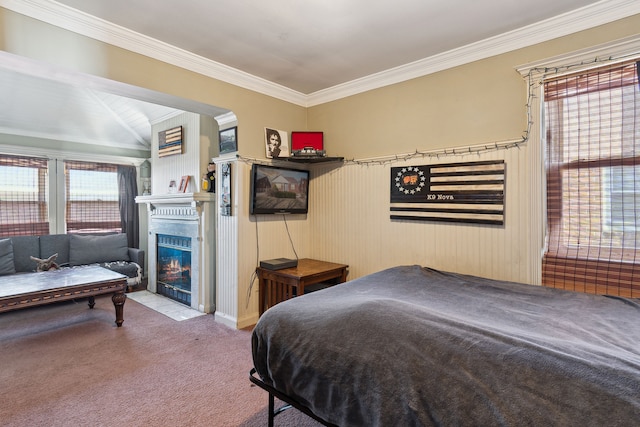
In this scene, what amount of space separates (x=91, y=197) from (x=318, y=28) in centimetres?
463

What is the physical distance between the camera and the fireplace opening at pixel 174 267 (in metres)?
4.08

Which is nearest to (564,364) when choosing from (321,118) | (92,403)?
(92,403)

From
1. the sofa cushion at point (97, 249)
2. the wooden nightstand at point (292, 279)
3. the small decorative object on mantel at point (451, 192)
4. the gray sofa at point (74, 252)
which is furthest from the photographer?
the sofa cushion at point (97, 249)

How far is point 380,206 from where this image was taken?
10.3 ft

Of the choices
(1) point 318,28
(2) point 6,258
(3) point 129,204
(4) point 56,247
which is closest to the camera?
(1) point 318,28

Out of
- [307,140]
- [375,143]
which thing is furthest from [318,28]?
[307,140]

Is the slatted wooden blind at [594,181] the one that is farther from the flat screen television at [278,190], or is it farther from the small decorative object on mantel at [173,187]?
the small decorative object on mantel at [173,187]

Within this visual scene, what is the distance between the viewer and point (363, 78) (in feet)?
10.5

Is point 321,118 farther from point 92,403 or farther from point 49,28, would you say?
point 92,403

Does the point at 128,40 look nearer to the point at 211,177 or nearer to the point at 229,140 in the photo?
the point at 229,140

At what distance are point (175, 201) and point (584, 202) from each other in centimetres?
408

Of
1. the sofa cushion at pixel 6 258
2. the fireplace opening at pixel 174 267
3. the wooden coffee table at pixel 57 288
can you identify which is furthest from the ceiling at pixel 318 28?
the sofa cushion at pixel 6 258

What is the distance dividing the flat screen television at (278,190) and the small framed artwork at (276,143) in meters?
0.15

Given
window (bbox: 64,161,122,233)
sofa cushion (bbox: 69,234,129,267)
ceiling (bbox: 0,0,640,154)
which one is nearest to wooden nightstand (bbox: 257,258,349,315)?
ceiling (bbox: 0,0,640,154)
